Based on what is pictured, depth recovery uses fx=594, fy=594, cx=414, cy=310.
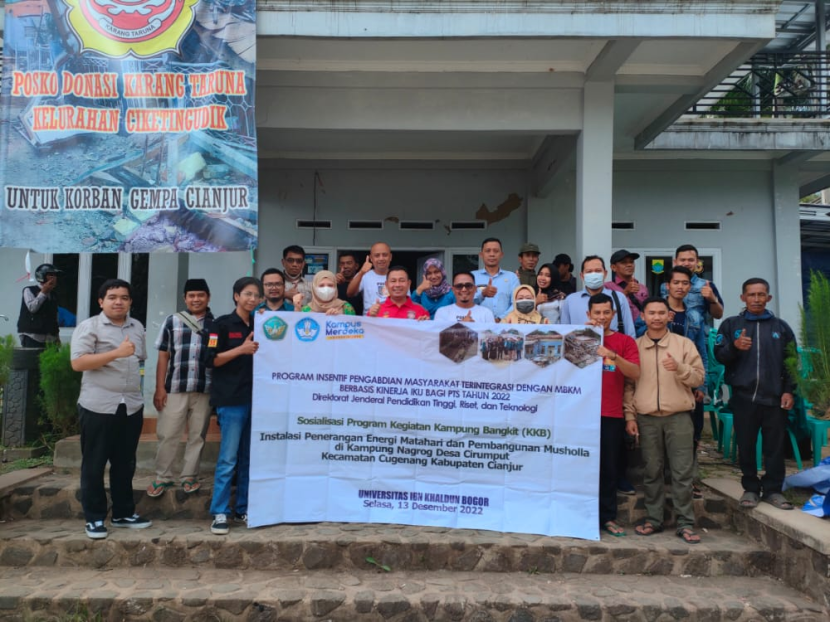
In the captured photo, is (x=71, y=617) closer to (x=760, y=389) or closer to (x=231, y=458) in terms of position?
(x=231, y=458)

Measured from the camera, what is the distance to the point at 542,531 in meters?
4.07

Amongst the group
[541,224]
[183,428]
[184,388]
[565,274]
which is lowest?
[183,428]

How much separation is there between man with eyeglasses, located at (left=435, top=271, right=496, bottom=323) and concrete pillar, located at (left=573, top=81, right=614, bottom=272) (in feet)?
6.14

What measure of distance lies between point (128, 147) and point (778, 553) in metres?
5.78

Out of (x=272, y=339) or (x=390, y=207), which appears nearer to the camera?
(x=272, y=339)

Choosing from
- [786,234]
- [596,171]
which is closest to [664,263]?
[786,234]

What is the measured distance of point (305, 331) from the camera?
4234mm

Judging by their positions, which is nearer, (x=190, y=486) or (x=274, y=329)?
(x=274, y=329)

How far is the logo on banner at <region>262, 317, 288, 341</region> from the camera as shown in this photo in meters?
4.20

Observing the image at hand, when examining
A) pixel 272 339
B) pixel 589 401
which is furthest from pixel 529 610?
pixel 272 339

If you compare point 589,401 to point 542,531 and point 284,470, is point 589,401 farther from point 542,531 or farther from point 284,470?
point 284,470

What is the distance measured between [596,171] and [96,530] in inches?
205

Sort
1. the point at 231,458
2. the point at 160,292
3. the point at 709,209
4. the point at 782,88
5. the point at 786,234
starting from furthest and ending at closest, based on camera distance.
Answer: the point at 709,209, the point at 786,234, the point at 782,88, the point at 160,292, the point at 231,458

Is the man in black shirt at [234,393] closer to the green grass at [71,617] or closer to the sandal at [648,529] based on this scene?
the green grass at [71,617]
